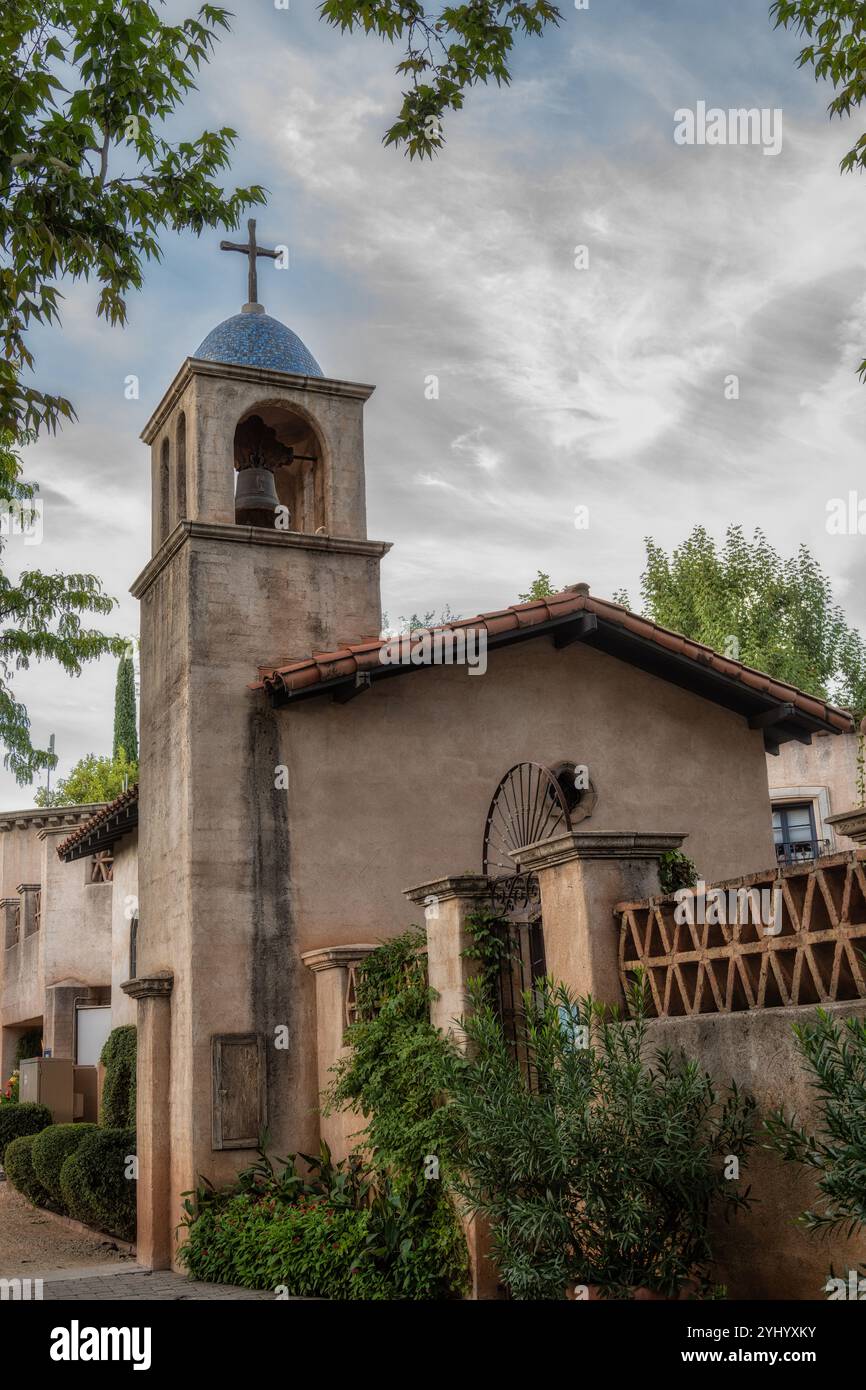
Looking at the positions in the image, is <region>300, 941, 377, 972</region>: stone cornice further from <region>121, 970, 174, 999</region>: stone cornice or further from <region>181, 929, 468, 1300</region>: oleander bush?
<region>121, 970, 174, 999</region>: stone cornice

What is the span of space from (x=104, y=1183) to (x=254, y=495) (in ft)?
25.1

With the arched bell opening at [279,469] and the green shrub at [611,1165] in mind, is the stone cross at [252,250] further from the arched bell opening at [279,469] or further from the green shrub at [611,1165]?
the green shrub at [611,1165]

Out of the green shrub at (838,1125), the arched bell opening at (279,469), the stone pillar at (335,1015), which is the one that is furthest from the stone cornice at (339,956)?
the green shrub at (838,1125)

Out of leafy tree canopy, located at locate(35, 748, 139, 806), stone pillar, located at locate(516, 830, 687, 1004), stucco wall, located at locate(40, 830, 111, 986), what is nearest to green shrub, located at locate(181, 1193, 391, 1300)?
stone pillar, located at locate(516, 830, 687, 1004)

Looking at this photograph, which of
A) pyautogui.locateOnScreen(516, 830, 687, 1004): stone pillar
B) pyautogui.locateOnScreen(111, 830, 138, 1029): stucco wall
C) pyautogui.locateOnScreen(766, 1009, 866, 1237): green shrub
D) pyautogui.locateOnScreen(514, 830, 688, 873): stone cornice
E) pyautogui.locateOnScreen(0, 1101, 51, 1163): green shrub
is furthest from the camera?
pyautogui.locateOnScreen(0, 1101, 51, 1163): green shrub

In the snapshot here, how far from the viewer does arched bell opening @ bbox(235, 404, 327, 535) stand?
47.6 ft

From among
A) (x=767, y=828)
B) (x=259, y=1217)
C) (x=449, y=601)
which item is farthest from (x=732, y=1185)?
(x=449, y=601)

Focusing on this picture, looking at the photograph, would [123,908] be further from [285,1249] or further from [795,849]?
[795,849]

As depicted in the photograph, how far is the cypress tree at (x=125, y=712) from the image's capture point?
1886 inches

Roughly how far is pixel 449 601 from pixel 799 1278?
36.4m

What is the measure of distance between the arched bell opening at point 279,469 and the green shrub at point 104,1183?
23.5 feet

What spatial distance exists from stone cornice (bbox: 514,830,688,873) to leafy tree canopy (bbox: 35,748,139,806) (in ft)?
122

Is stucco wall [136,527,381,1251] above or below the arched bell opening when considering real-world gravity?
below

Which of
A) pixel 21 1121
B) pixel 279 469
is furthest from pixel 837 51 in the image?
pixel 21 1121
